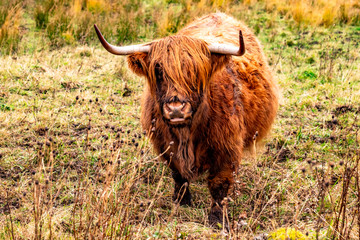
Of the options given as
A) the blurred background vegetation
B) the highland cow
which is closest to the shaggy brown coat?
the highland cow

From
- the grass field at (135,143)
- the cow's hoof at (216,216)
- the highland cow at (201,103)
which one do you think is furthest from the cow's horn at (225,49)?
the cow's hoof at (216,216)

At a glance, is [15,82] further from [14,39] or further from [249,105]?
[249,105]

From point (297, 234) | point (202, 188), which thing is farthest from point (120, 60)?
point (297, 234)

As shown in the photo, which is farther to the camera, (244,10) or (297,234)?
(244,10)

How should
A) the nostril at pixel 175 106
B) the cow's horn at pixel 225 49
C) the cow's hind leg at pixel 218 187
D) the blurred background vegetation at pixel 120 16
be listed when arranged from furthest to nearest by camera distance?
1. the blurred background vegetation at pixel 120 16
2. the cow's hind leg at pixel 218 187
3. the cow's horn at pixel 225 49
4. the nostril at pixel 175 106

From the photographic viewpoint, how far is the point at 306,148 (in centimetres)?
432

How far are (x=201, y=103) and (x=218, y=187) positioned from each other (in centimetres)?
72

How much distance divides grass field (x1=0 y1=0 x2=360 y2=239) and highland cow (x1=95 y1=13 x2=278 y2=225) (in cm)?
24

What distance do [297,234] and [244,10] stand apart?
773cm

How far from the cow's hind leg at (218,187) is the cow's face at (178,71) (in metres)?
0.60

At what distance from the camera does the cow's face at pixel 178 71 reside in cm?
265

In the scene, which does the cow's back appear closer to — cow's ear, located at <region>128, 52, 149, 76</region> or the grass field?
the grass field

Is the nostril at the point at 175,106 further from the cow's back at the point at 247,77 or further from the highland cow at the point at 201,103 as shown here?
the cow's back at the point at 247,77

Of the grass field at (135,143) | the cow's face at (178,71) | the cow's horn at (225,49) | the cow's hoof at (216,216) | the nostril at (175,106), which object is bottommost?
the cow's hoof at (216,216)
